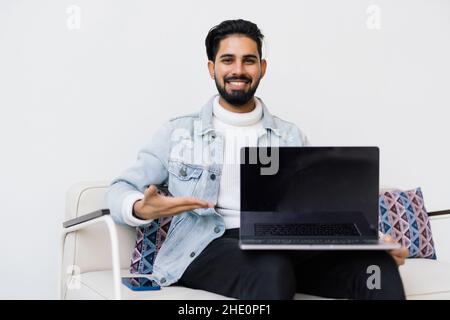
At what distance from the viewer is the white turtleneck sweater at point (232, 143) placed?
2.31 metres

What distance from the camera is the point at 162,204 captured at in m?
1.99

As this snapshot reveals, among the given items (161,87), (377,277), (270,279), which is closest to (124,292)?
(270,279)

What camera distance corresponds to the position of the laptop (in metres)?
2.01

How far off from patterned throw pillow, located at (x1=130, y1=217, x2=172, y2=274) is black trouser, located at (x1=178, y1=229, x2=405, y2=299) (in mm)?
190

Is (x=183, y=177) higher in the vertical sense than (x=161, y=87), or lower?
lower

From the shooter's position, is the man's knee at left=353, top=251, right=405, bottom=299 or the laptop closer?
the man's knee at left=353, top=251, right=405, bottom=299

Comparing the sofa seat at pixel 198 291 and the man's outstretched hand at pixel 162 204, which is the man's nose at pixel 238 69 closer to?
the man's outstretched hand at pixel 162 204

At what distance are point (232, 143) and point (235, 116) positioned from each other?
0.34 feet

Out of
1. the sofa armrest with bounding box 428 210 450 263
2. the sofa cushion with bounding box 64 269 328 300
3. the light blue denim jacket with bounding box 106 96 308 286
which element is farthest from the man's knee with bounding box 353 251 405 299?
the sofa armrest with bounding box 428 210 450 263

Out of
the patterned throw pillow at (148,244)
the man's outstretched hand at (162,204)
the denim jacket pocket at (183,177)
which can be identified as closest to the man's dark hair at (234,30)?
the denim jacket pocket at (183,177)

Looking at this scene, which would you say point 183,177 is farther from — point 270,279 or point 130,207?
point 270,279

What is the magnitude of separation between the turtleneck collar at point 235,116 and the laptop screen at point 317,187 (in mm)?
406

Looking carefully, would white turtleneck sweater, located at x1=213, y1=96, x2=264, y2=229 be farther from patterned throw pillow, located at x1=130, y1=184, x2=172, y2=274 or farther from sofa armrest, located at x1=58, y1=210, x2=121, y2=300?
sofa armrest, located at x1=58, y1=210, x2=121, y2=300

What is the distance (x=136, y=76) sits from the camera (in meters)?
2.89
